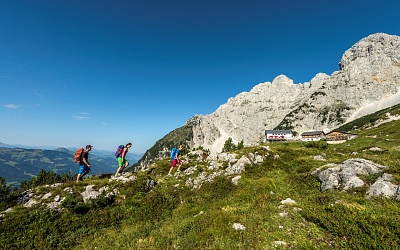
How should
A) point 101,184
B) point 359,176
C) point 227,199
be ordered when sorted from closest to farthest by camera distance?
1. point 359,176
2. point 227,199
3. point 101,184

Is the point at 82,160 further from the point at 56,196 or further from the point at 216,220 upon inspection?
the point at 216,220

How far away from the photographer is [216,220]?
34.7ft

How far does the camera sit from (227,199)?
49.5 feet

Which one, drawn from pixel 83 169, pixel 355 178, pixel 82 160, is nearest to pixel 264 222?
pixel 355 178

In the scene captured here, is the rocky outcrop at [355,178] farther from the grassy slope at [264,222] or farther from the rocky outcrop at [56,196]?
the rocky outcrop at [56,196]

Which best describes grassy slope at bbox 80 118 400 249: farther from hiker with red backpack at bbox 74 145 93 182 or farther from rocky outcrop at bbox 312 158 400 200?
hiker with red backpack at bbox 74 145 93 182

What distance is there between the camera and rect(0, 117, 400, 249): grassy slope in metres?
7.94

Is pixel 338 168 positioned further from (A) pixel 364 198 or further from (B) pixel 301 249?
(B) pixel 301 249

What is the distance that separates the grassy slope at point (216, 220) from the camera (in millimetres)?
7938

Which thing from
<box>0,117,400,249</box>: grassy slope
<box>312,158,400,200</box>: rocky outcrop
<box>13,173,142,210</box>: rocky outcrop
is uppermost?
<box>312,158,400,200</box>: rocky outcrop

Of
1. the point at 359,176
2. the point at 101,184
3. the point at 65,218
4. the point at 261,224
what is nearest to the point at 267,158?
the point at 359,176

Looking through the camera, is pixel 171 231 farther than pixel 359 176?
No

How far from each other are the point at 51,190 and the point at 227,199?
A: 578 inches

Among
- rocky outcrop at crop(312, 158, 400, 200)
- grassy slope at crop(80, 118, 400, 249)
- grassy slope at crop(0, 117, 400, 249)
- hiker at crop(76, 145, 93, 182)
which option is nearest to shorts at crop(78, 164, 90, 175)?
hiker at crop(76, 145, 93, 182)
